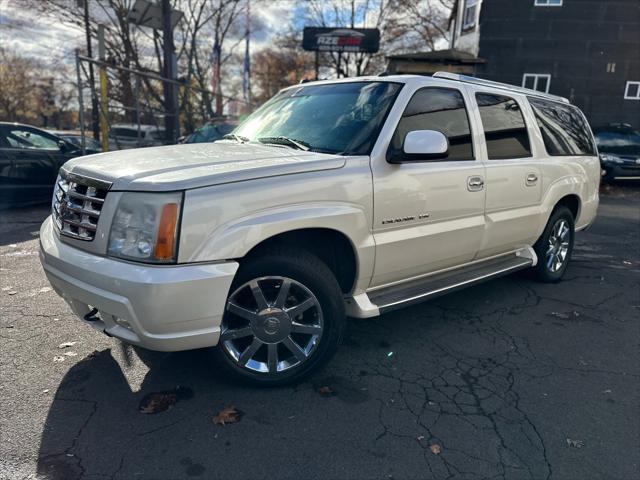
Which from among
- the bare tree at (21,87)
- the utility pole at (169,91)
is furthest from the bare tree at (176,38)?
the bare tree at (21,87)

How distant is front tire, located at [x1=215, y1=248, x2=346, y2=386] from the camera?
2762 mm

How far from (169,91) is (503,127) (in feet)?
36.8

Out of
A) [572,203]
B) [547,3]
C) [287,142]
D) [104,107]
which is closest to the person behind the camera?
[287,142]

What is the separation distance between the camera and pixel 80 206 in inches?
106

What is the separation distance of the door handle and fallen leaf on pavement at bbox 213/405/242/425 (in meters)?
2.39

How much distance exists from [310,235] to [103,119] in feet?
29.3

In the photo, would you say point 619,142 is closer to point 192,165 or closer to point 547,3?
point 547,3

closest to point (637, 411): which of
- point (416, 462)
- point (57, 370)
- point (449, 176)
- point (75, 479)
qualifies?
point (416, 462)

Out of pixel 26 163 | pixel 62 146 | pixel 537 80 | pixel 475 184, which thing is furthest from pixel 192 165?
pixel 537 80

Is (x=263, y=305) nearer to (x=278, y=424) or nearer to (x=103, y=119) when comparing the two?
(x=278, y=424)

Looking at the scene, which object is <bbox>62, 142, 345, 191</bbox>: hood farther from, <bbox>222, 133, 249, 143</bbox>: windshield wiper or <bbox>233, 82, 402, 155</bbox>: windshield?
<bbox>222, 133, 249, 143</bbox>: windshield wiper

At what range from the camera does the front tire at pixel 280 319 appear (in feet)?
9.06

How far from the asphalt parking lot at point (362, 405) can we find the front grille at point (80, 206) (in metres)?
0.99

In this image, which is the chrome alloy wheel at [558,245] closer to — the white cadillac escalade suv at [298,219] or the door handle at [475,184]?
the white cadillac escalade suv at [298,219]
